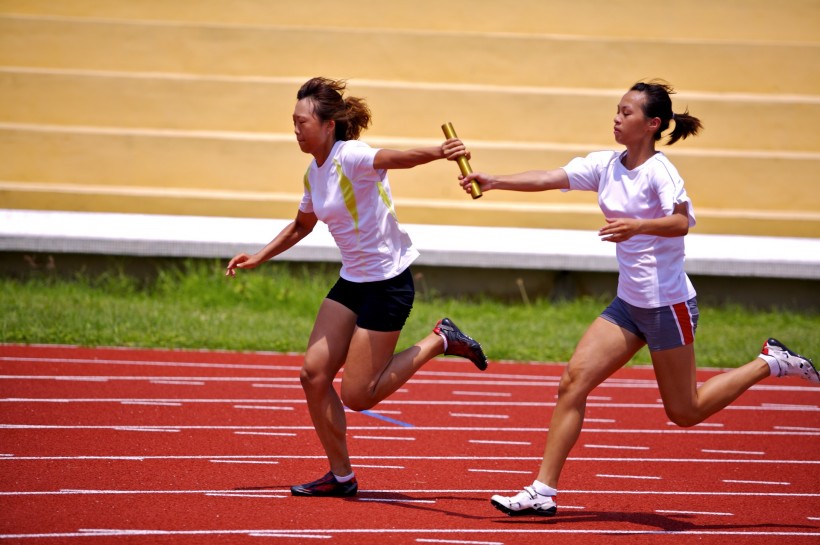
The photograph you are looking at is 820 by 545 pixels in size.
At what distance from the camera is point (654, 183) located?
511 cm

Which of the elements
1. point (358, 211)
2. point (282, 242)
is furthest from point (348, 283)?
point (282, 242)

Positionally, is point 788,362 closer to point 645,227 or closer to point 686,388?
point 686,388

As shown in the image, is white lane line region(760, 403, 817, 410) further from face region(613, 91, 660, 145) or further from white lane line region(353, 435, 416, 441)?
face region(613, 91, 660, 145)

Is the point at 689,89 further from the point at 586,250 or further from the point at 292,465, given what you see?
the point at 292,465

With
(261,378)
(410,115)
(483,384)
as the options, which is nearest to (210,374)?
(261,378)

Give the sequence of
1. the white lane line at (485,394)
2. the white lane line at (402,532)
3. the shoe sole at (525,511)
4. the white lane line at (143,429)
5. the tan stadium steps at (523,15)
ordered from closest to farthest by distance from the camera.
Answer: the white lane line at (402,532) → the shoe sole at (525,511) → the white lane line at (143,429) → the white lane line at (485,394) → the tan stadium steps at (523,15)

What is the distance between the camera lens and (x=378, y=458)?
6.61m

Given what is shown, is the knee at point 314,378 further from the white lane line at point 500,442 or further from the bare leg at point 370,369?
the white lane line at point 500,442

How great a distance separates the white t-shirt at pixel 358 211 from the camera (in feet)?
17.9

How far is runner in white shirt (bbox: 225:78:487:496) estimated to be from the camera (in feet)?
18.0

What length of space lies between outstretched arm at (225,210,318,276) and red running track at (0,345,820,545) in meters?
1.09

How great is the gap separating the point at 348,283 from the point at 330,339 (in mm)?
297

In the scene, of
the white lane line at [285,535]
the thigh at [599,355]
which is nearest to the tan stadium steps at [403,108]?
the thigh at [599,355]

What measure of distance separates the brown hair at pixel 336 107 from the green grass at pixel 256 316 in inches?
178
